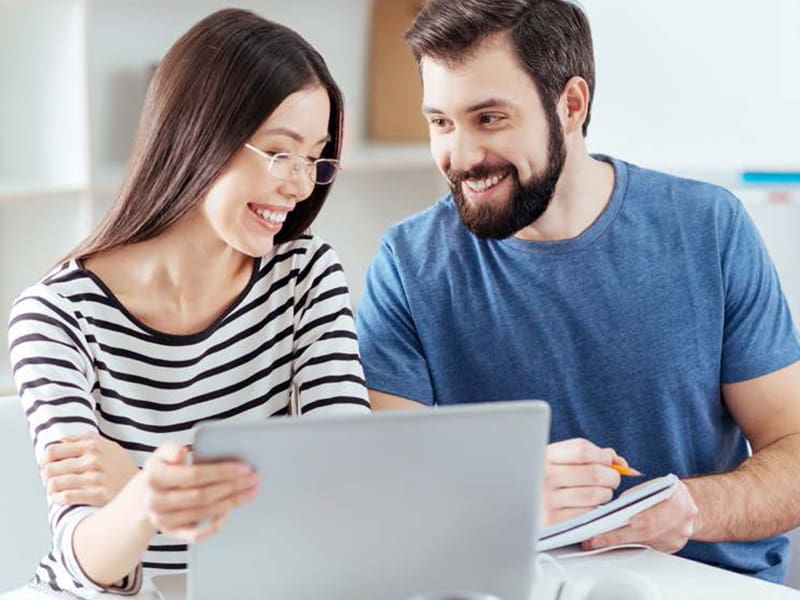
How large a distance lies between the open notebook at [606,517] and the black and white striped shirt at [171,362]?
32 centimetres

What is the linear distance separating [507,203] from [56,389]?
66cm

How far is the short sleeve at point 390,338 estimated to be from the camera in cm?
181

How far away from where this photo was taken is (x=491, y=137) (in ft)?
5.88

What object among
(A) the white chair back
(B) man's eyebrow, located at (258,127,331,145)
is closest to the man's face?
(B) man's eyebrow, located at (258,127,331,145)

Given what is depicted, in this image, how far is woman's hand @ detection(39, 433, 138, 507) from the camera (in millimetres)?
1391

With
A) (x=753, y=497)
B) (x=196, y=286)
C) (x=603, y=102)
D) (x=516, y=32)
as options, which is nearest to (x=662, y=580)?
(x=753, y=497)

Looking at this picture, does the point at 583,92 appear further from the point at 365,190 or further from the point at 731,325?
the point at 365,190

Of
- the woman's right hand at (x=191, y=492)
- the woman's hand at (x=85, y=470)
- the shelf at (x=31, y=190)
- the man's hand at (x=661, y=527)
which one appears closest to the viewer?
the woman's right hand at (x=191, y=492)

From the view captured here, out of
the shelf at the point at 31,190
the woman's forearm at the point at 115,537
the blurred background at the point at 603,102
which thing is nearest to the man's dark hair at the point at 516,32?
the woman's forearm at the point at 115,537

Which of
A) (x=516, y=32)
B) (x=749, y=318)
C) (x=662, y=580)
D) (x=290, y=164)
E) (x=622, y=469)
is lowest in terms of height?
(x=662, y=580)

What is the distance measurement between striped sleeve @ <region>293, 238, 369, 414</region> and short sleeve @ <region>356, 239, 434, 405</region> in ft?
0.34

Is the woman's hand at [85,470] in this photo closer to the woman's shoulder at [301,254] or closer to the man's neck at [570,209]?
the woman's shoulder at [301,254]

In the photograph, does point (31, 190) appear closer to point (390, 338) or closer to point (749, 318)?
point (390, 338)

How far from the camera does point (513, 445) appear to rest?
3.79 feet
